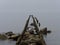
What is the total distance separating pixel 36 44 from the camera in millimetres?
13086

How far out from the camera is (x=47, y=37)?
1593 cm

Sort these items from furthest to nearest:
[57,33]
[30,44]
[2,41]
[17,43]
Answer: [57,33], [2,41], [17,43], [30,44]

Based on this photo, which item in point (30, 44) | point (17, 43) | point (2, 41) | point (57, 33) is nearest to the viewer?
point (30, 44)

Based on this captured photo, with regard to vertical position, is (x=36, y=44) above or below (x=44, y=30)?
below

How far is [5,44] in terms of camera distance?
46.4 ft

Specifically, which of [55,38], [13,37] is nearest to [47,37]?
[55,38]

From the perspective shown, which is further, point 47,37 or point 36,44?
point 47,37

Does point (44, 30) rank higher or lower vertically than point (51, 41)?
higher

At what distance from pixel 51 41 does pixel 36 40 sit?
1.44m

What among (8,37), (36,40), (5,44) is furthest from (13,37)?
(36,40)

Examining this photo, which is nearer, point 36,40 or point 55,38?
point 36,40

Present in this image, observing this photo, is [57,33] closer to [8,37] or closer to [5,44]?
[8,37]

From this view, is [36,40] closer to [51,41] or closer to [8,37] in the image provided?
[51,41]

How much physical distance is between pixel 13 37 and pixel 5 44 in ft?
4.86
